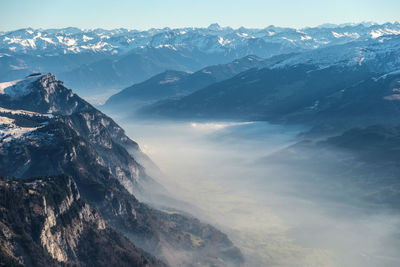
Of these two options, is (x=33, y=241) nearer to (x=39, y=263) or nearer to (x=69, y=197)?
(x=39, y=263)

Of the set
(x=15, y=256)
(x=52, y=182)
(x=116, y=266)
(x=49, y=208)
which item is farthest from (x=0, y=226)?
(x=116, y=266)

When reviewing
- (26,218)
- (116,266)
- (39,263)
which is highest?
(26,218)

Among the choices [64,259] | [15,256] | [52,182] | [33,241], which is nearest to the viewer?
[15,256]

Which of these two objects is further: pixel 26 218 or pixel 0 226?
pixel 26 218

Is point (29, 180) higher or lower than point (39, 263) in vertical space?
higher

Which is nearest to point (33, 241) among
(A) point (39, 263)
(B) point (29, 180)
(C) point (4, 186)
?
(A) point (39, 263)

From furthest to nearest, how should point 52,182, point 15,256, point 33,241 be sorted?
point 52,182, point 33,241, point 15,256
